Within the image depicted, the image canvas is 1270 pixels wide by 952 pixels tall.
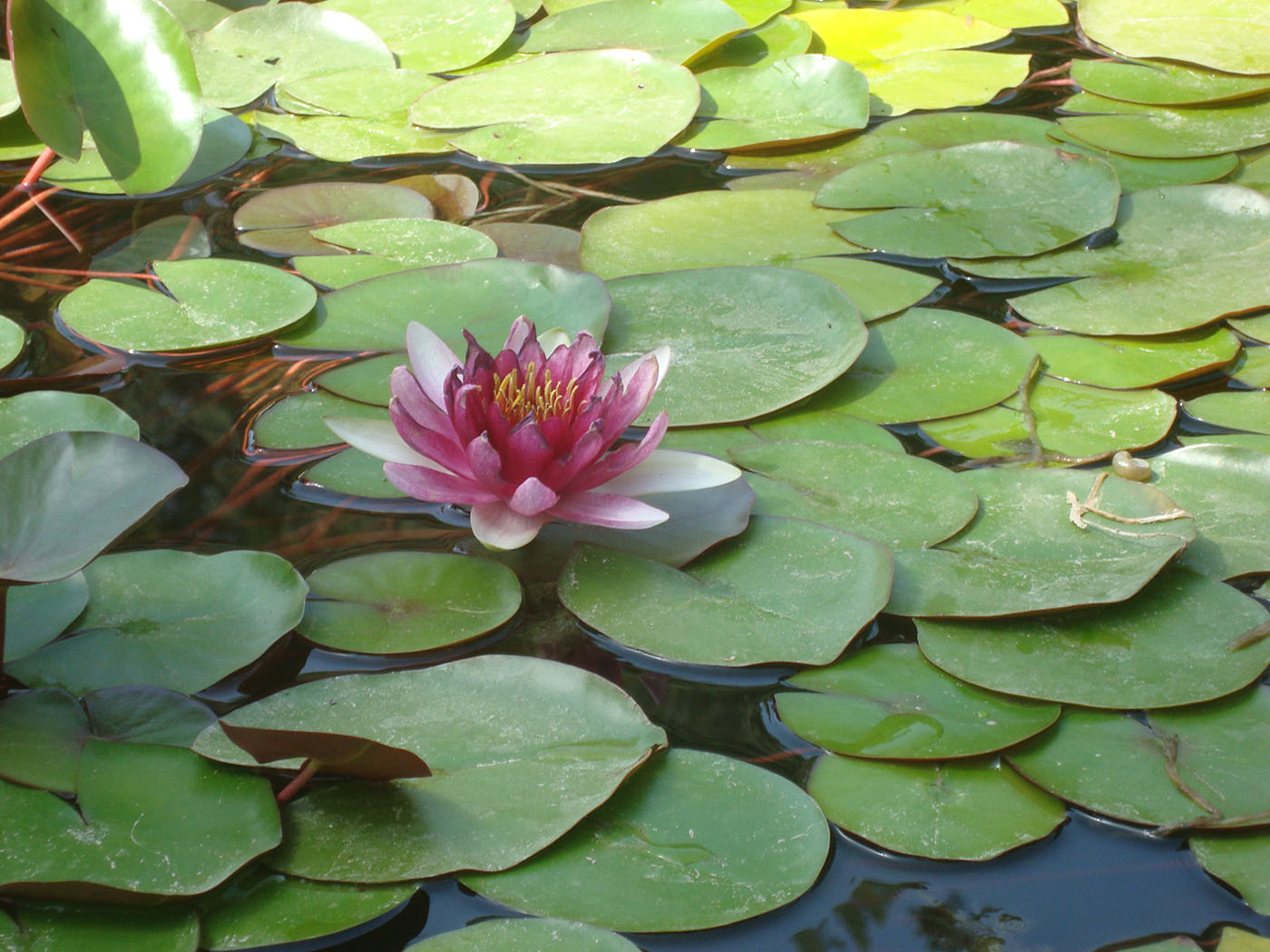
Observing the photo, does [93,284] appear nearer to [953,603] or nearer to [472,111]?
[472,111]

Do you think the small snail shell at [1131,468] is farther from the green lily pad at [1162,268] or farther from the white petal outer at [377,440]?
the white petal outer at [377,440]

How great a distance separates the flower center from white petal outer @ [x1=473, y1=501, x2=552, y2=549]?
130 mm

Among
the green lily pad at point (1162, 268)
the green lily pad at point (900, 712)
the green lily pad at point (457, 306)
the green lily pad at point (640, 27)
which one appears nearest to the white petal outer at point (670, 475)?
the green lily pad at point (900, 712)

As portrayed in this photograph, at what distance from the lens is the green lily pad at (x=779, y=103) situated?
274 centimetres

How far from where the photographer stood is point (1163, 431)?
5.82 ft

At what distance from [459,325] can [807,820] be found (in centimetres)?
114

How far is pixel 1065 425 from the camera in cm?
182

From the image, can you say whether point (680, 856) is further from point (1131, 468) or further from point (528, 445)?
point (1131, 468)

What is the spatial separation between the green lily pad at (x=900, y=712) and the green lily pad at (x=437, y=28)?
2.35 meters

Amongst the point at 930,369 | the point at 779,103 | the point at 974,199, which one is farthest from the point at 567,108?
the point at 930,369

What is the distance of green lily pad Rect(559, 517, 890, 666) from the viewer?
53.2 inches

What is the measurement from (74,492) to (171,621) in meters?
0.24

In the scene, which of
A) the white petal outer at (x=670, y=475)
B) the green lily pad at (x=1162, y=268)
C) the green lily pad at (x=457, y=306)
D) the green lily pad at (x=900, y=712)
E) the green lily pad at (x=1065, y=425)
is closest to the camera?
the green lily pad at (x=900, y=712)

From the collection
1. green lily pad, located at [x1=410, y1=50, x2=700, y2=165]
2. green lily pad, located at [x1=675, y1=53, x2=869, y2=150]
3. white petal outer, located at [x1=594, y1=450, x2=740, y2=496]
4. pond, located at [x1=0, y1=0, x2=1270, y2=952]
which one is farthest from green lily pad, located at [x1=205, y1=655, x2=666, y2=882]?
green lily pad, located at [x1=675, y1=53, x2=869, y2=150]
